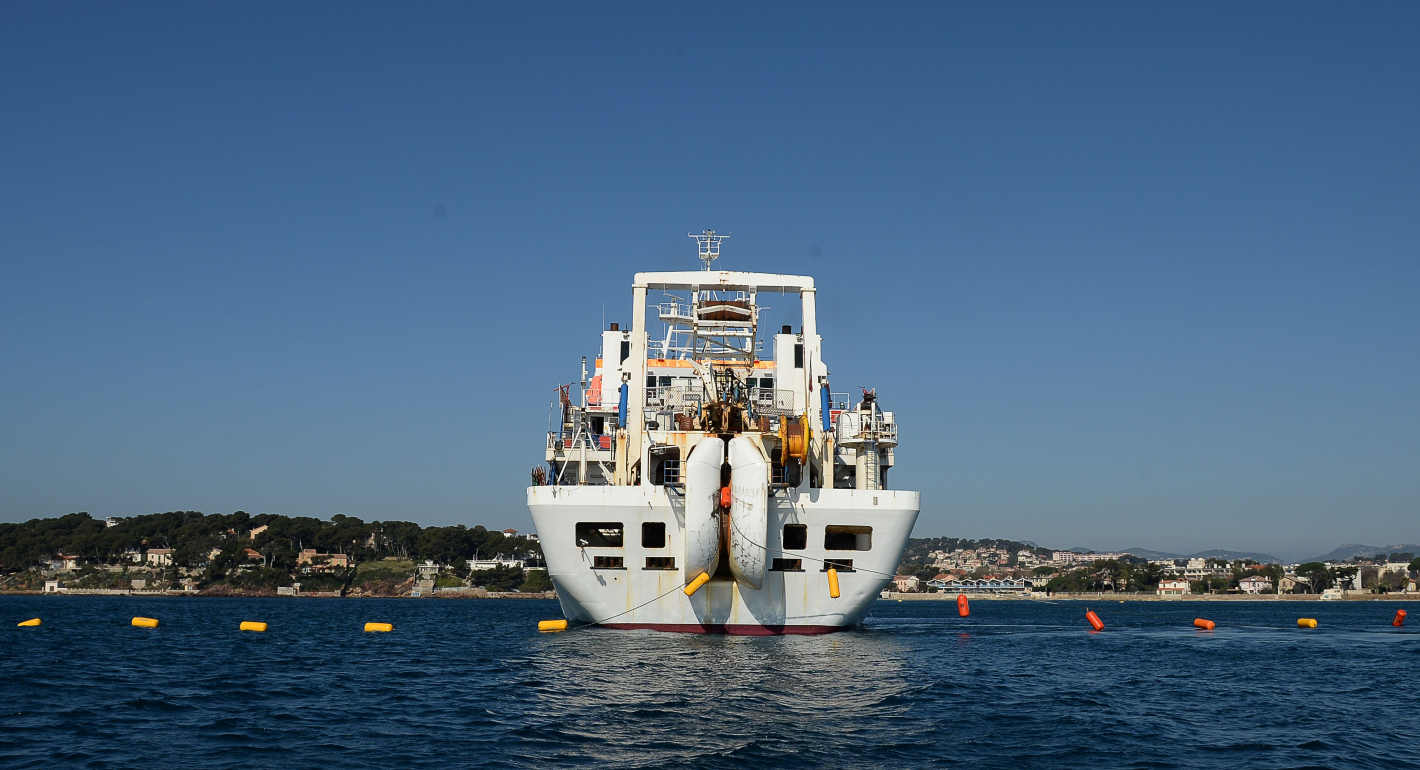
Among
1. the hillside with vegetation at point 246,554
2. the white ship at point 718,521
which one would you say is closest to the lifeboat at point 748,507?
the white ship at point 718,521

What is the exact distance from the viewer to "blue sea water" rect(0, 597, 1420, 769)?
16.7 m

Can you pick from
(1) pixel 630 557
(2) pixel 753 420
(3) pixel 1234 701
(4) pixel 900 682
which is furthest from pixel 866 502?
(3) pixel 1234 701

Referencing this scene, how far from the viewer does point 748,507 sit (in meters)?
30.9

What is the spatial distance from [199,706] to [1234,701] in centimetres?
2069

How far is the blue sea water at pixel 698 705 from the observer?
54.7 feet

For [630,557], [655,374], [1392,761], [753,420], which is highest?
[655,374]

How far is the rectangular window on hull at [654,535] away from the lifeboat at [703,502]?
6.89 feet

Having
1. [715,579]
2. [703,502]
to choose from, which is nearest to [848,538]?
[715,579]

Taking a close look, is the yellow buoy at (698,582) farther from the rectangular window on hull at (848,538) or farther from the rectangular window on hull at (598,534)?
the rectangular window on hull at (848,538)

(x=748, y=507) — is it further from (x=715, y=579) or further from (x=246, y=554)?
(x=246, y=554)

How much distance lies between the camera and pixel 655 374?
43.7 metres

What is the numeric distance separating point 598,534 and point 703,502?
749cm

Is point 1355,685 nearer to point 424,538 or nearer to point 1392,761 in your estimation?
point 1392,761

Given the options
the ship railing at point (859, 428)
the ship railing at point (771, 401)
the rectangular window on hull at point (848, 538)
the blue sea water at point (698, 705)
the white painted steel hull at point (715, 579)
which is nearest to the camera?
the blue sea water at point (698, 705)
